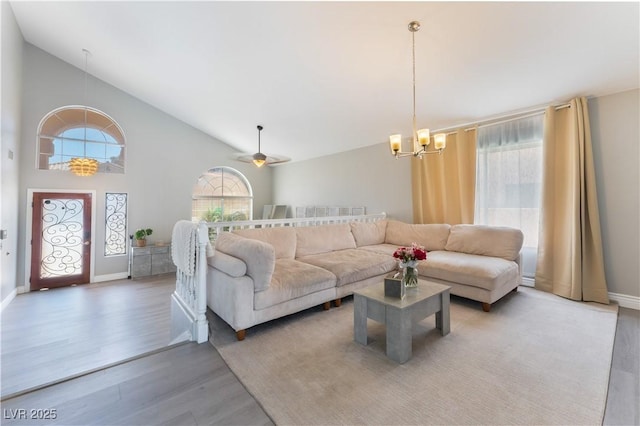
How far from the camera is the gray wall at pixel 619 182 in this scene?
305 cm

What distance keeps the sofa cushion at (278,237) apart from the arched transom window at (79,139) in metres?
3.57

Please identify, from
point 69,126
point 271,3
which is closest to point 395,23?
point 271,3

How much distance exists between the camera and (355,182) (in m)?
5.77

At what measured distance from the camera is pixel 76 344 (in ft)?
8.30

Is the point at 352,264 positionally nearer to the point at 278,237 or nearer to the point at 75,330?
the point at 278,237

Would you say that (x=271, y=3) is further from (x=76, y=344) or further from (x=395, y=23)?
(x=76, y=344)

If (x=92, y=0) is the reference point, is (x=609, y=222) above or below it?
below

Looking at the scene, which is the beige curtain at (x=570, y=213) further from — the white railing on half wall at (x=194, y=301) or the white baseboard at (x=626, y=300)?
the white railing on half wall at (x=194, y=301)

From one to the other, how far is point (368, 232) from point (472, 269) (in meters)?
1.85

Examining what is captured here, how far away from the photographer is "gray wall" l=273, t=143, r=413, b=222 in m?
5.03

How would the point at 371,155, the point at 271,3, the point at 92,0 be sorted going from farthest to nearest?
the point at 371,155, the point at 92,0, the point at 271,3

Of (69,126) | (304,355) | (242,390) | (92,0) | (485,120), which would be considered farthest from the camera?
(69,126)

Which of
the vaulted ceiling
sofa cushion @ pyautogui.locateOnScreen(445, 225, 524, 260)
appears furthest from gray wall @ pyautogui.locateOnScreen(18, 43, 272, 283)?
sofa cushion @ pyautogui.locateOnScreen(445, 225, 524, 260)

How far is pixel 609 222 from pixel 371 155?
3564 mm
